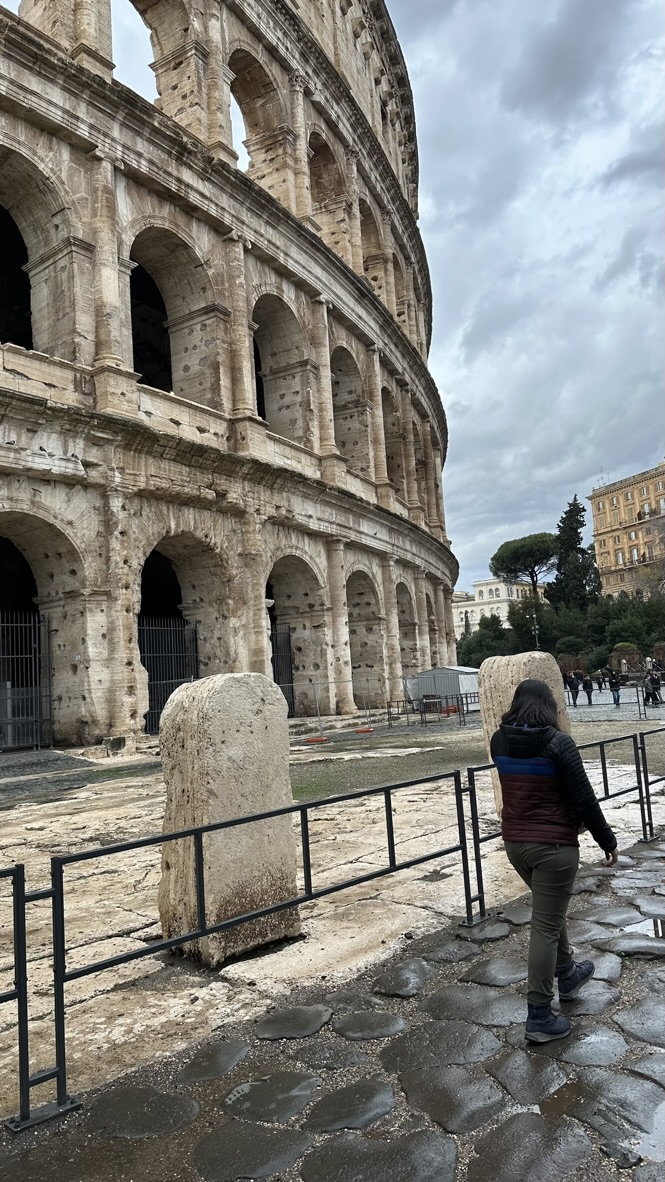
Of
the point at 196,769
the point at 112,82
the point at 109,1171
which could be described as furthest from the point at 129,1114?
the point at 112,82

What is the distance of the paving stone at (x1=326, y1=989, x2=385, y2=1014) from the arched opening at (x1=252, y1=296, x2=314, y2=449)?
15874 millimetres

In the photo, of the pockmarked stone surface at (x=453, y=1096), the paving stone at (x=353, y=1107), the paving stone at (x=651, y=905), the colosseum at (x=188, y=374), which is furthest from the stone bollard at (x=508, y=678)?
the colosseum at (x=188, y=374)

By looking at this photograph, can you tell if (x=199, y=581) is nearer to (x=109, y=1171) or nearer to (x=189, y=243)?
(x=189, y=243)

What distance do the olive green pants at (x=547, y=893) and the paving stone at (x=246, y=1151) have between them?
40.5 inches

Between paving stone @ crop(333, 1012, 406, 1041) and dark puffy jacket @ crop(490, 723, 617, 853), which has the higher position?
dark puffy jacket @ crop(490, 723, 617, 853)

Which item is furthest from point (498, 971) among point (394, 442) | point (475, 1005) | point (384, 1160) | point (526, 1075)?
point (394, 442)

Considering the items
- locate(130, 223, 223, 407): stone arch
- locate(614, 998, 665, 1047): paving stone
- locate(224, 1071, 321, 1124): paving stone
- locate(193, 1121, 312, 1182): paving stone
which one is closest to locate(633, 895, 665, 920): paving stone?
→ locate(614, 998, 665, 1047): paving stone

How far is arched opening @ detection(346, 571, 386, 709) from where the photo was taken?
20.9 m

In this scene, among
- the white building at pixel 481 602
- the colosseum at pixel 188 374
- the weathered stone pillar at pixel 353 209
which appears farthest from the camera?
the white building at pixel 481 602

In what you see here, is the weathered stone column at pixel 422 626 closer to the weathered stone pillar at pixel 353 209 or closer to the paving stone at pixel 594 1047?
the weathered stone pillar at pixel 353 209

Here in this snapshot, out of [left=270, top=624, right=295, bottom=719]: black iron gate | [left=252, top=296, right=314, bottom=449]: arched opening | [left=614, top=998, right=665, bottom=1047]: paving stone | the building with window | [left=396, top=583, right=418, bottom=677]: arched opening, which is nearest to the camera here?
[left=614, top=998, right=665, bottom=1047]: paving stone

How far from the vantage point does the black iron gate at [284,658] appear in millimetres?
18109

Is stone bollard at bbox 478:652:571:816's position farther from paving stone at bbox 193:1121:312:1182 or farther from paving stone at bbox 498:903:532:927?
paving stone at bbox 193:1121:312:1182

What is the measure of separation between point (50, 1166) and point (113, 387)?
474 inches
